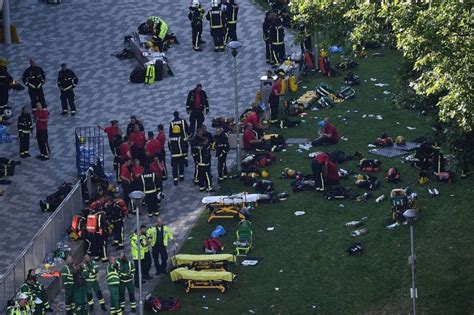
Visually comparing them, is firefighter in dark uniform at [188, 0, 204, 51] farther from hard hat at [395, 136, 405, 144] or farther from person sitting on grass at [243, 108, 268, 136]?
hard hat at [395, 136, 405, 144]

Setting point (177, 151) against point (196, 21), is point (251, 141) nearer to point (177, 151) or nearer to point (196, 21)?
point (177, 151)

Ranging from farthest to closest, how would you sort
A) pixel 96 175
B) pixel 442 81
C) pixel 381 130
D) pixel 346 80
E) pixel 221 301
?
pixel 346 80 < pixel 381 130 < pixel 96 175 < pixel 221 301 < pixel 442 81

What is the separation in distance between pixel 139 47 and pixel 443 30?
73.6ft

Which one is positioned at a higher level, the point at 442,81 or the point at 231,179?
the point at 442,81

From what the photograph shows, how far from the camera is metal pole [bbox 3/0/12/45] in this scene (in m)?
62.7

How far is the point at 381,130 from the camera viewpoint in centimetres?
5538

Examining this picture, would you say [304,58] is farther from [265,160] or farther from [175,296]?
[175,296]

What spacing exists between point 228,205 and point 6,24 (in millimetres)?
17576

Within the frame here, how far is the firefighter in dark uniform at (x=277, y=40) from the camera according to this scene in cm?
6066

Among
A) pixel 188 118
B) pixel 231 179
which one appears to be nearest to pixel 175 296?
pixel 231 179

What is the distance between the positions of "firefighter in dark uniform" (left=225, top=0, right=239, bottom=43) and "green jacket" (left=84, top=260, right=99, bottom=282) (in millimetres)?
19443

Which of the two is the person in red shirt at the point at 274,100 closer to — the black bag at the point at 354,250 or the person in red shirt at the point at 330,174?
the person in red shirt at the point at 330,174

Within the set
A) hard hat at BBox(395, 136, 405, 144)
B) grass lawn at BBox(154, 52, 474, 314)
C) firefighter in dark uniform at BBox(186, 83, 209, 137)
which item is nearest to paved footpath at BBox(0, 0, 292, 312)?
firefighter in dark uniform at BBox(186, 83, 209, 137)

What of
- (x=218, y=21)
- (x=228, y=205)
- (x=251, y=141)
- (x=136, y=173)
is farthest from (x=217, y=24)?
(x=228, y=205)
